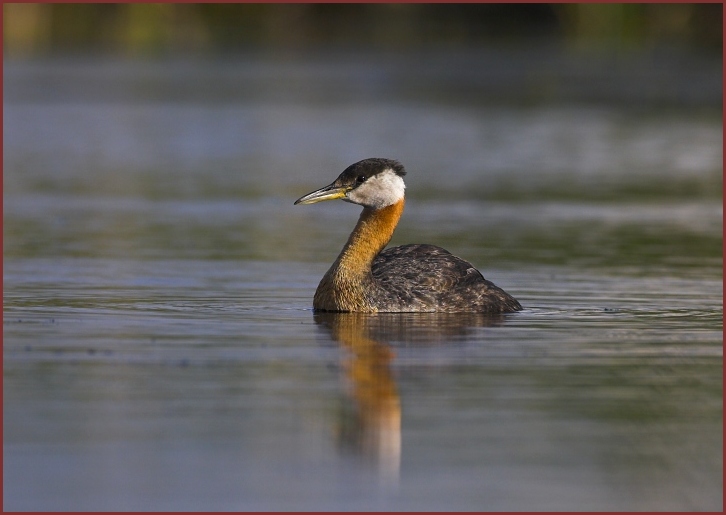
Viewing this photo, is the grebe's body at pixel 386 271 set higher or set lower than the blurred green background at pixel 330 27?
lower

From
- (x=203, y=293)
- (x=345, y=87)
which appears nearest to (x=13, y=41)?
(x=345, y=87)

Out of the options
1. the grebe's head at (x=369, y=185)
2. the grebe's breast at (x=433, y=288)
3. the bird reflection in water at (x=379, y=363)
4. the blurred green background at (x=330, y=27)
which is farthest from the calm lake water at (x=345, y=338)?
the blurred green background at (x=330, y=27)

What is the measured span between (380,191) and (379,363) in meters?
3.11

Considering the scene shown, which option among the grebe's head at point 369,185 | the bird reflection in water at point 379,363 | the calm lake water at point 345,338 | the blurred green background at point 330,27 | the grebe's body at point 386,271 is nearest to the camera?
the calm lake water at point 345,338

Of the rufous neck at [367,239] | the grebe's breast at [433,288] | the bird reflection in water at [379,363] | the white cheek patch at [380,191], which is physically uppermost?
the white cheek patch at [380,191]

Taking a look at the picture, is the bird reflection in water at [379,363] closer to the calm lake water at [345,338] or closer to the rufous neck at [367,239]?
the calm lake water at [345,338]

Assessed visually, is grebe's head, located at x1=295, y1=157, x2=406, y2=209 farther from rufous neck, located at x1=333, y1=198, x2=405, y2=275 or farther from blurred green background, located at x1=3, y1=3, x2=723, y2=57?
blurred green background, located at x1=3, y1=3, x2=723, y2=57

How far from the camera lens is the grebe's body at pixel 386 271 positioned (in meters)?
12.6

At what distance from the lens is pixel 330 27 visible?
69.9 m

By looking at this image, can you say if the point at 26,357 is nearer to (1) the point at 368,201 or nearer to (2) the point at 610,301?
(1) the point at 368,201

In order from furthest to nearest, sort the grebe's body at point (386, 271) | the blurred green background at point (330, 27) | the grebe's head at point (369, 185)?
the blurred green background at point (330, 27), the grebe's head at point (369, 185), the grebe's body at point (386, 271)

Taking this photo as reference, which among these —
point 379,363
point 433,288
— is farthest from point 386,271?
point 379,363

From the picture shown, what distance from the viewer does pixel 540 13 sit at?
6750 cm

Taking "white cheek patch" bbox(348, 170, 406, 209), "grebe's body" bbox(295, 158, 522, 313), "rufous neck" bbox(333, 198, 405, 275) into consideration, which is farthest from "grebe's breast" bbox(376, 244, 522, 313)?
"white cheek patch" bbox(348, 170, 406, 209)
